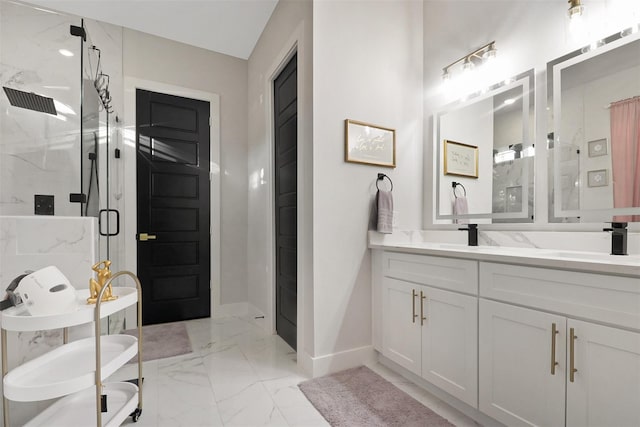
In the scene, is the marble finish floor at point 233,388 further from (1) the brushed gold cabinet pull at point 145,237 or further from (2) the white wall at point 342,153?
(1) the brushed gold cabinet pull at point 145,237

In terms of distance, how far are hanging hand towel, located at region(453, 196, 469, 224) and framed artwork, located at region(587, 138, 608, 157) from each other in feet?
2.50

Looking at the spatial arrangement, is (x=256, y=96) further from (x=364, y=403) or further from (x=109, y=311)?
(x=364, y=403)

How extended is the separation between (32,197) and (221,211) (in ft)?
6.12

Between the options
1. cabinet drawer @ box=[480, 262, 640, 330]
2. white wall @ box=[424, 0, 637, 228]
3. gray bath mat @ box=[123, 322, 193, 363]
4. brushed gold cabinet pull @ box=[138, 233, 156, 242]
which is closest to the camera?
cabinet drawer @ box=[480, 262, 640, 330]

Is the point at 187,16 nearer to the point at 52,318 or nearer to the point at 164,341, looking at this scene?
the point at 52,318

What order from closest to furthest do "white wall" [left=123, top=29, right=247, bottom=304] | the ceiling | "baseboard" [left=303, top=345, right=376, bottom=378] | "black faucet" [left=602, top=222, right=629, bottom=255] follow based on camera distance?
"black faucet" [left=602, top=222, right=629, bottom=255] → "baseboard" [left=303, top=345, right=376, bottom=378] → the ceiling → "white wall" [left=123, top=29, right=247, bottom=304]

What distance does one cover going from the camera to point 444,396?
1687mm

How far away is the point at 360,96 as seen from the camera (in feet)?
7.22

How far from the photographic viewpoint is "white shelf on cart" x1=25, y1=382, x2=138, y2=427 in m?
1.35

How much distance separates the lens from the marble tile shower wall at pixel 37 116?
1.55 m

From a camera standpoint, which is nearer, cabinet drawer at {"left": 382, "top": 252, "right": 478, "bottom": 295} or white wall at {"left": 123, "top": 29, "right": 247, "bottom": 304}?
cabinet drawer at {"left": 382, "top": 252, "right": 478, "bottom": 295}

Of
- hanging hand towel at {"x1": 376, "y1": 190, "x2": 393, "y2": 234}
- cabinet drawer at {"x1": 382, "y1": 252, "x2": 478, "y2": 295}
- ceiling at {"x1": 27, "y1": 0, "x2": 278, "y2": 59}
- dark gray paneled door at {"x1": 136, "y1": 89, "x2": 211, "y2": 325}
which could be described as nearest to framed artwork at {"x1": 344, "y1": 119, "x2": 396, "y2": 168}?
hanging hand towel at {"x1": 376, "y1": 190, "x2": 393, "y2": 234}

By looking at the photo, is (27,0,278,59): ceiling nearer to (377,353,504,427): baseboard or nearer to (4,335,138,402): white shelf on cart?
(4,335,138,402): white shelf on cart

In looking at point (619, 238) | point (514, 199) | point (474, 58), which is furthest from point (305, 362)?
point (474, 58)
